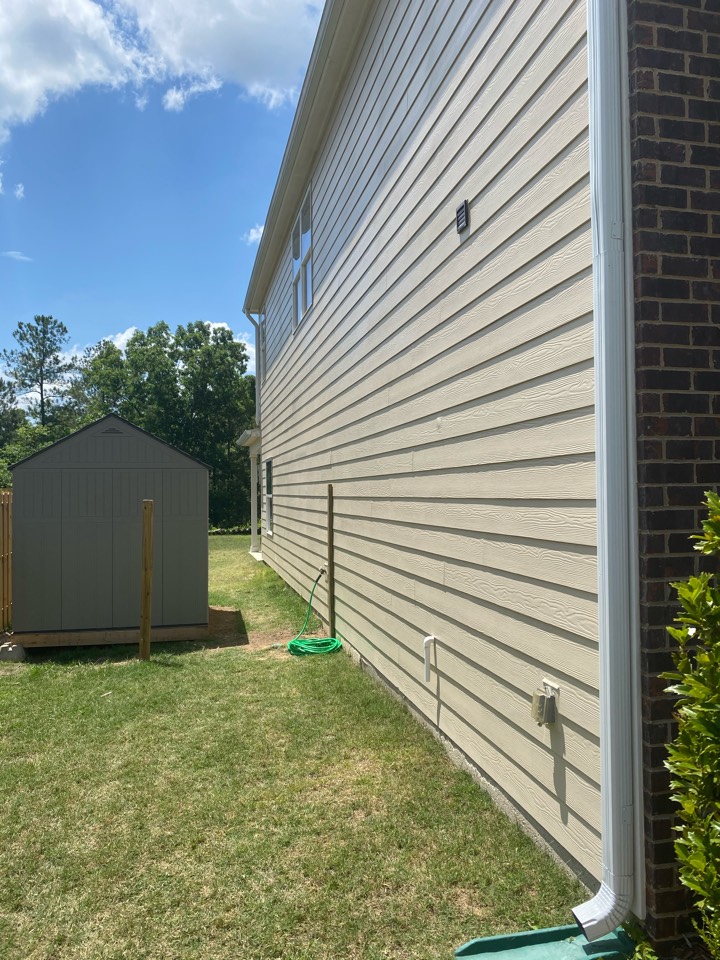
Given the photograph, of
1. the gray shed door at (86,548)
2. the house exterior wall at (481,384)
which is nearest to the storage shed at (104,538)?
the gray shed door at (86,548)

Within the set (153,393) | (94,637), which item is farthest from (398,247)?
(153,393)

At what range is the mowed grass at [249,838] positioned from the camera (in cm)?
244

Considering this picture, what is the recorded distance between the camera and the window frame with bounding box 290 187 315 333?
8781mm

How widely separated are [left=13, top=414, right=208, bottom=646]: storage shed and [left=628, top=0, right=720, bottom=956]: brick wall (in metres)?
6.03

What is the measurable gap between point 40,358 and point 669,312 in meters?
50.8

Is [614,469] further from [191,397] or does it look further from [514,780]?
[191,397]

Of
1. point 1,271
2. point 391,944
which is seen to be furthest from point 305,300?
point 1,271

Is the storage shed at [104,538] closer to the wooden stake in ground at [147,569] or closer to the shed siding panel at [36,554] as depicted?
the shed siding panel at [36,554]

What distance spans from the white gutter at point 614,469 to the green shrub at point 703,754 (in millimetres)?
301

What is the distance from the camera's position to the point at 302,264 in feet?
30.8

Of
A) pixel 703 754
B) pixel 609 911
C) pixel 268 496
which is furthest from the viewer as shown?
pixel 268 496

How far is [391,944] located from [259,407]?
1396 cm

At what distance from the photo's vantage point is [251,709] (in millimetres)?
5039

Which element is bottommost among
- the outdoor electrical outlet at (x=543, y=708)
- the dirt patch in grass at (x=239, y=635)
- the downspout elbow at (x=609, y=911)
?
the dirt patch in grass at (x=239, y=635)
